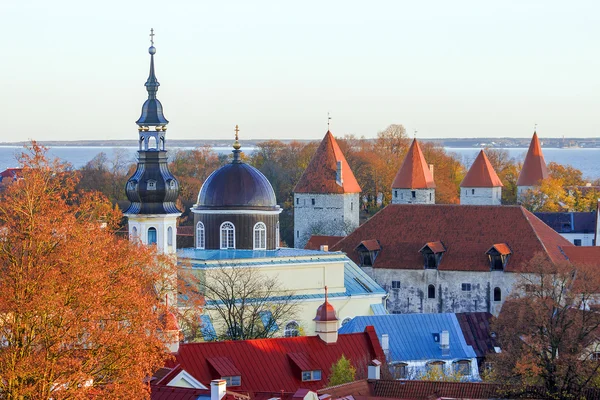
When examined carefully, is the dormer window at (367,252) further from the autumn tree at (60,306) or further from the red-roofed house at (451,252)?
the autumn tree at (60,306)

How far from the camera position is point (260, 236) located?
6141 centimetres

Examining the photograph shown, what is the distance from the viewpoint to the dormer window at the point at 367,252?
236 ft

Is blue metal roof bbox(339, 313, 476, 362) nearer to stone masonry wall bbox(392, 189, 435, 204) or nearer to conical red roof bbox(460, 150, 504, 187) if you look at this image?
stone masonry wall bbox(392, 189, 435, 204)

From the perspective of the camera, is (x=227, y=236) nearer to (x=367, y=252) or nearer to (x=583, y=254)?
(x=367, y=252)

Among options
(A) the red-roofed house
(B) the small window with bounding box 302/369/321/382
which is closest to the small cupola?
(B) the small window with bounding box 302/369/321/382

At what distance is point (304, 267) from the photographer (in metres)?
61.1

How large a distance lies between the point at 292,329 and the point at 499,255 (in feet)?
46.3

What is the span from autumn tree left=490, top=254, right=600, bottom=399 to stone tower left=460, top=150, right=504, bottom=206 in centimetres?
5751

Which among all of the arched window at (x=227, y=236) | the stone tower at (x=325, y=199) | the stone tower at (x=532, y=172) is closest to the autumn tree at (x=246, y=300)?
the arched window at (x=227, y=236)

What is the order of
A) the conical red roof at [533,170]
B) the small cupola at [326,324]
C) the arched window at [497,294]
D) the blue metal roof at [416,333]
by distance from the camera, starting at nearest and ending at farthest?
the small cupola at [326,324]
the blue metal roof at [416,333]
the arched window at [497,294]
the conical red roof at [533,170]

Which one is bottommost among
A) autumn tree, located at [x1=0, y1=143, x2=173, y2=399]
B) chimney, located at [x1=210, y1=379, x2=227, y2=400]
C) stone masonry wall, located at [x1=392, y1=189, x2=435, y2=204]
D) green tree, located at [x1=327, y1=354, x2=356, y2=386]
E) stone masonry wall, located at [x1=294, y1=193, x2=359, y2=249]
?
green tree, located at [x1=327, y1=354, x2=356, y2=386]

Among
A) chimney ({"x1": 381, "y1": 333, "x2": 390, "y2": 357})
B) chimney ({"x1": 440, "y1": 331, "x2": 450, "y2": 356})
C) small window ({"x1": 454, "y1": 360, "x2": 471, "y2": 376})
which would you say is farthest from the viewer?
chimney ({"x1": 440, "y1": 331, "x2": 450, "y2": 356})

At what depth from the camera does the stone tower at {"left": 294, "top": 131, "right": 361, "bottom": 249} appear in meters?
86.6

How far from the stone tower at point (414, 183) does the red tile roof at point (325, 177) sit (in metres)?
6.43
